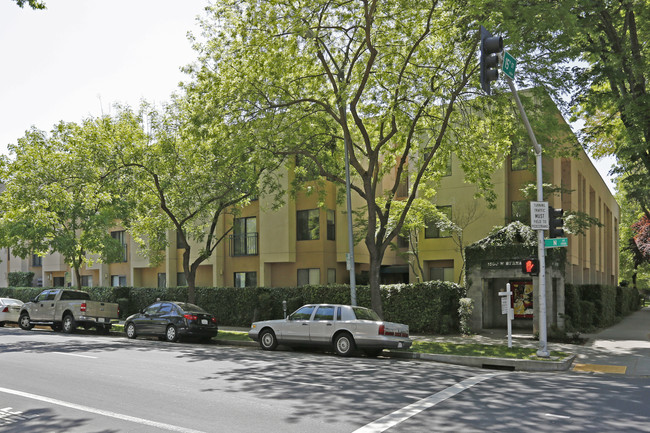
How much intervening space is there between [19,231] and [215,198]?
1108 cm

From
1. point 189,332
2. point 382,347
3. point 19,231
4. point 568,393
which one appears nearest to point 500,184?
point 382,347

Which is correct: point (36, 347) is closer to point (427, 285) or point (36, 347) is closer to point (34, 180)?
point (34, 180)

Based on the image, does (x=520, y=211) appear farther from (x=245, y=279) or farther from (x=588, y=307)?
(x=245, y=279)

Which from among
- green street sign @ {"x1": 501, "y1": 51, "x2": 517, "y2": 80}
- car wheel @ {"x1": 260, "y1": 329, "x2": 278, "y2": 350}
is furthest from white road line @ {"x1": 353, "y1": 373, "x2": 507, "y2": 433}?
car wheel @ {"x1": 260, "y1": 329, "x2": 278, "y2": 350}

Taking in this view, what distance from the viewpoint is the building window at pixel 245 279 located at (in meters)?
32.9

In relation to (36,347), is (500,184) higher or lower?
higher

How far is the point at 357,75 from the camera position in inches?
808

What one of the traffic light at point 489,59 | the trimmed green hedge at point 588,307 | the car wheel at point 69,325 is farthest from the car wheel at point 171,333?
the traffic light at point 489,59

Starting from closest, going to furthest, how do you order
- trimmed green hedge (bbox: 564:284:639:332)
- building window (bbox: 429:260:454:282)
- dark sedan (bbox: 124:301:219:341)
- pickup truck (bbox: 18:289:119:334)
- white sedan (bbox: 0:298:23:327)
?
dark sedan (bbox: 124:301:219:341), trimmed green hedge (bbox: 564:284:639:332), pickup truck (bbox: 18:289:119:334), building window (bbox: 429:260:454:282), white sedan (bbox: 0:298:23:327)

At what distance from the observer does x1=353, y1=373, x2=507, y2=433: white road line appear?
7.75m

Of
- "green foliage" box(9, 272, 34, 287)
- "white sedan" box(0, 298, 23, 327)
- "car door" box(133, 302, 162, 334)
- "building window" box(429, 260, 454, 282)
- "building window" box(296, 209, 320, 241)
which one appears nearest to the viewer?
"car door" box(133, 302, 162, 334)

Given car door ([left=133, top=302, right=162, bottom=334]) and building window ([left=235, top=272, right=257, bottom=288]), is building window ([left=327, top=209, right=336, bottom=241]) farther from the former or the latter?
car door ([left=133, top=302, right=162, bottom=334])

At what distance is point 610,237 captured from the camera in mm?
46969

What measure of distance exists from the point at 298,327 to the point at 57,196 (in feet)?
46.9
